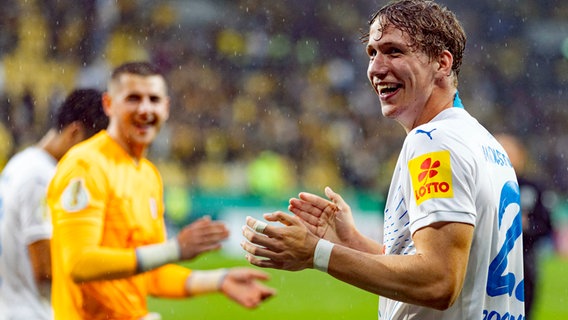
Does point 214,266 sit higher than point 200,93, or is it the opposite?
point 200,93

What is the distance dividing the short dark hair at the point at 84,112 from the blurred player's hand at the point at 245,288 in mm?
1201

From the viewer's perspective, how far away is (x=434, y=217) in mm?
2396

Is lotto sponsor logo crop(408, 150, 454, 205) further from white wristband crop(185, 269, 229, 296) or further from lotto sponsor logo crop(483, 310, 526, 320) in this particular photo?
white wristband crop(185, 269, 229, 296)

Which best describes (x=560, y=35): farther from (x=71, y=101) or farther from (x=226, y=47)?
(x=71, y=101)

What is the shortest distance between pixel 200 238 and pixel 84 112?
1.12 m

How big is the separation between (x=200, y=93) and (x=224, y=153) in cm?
190

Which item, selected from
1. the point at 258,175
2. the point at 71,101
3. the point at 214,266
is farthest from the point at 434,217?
the point at 258,175

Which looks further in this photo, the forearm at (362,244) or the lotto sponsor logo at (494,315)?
the forearm at (362,244)

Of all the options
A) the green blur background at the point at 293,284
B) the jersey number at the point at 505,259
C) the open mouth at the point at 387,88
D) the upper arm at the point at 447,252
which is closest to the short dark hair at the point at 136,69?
the open mouth at the point at 387,88

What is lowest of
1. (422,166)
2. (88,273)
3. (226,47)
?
(88,273)

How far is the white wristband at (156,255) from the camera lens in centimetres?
443

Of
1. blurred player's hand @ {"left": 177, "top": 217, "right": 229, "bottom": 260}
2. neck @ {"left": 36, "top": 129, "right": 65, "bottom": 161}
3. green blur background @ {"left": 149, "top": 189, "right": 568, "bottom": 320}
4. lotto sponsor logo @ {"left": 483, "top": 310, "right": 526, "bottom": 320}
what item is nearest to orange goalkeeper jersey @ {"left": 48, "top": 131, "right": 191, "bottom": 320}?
blurred player's hand @ {"left": 177, "top": 217, "right": 229, "bottom": 260}

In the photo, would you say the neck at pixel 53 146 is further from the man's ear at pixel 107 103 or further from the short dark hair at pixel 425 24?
the short dark hair at pixel 425 24

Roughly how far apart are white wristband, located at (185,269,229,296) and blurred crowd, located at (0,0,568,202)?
14.1m
